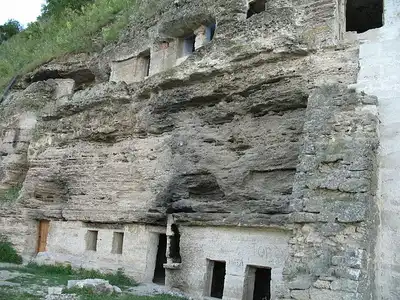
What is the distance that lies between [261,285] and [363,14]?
19.9 feet

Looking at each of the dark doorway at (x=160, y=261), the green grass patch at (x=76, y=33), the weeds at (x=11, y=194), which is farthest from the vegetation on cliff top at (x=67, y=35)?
the dark doorway at (x=160, y=261)

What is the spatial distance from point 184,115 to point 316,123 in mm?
3867

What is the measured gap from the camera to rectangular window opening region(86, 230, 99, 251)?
1146 centimetres

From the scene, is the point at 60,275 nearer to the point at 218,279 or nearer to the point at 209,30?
the point at 218,279

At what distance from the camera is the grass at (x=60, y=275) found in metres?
9.55

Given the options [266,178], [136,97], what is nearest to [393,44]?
[266,178]

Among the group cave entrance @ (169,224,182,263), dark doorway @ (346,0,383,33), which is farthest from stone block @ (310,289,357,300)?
dark doorway @ (346,0,383,33)

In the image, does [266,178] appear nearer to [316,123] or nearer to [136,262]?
[316,123]

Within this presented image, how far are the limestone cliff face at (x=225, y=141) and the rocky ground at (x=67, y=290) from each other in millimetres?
1513

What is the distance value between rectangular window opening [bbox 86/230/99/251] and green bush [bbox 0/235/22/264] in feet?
7.96

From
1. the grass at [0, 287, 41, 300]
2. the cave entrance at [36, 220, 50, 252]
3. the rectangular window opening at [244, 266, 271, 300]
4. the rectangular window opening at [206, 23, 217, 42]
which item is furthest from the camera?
the cave entrance at [36, 220, 50, 252]

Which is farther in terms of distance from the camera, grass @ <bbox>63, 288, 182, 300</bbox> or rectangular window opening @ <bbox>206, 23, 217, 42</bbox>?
rectangular window opening @ <bbox>206, 23, 217, 42</bbox>

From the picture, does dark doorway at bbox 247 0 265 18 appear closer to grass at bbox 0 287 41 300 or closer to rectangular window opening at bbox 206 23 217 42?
rectangular window opening at bbox 206 23 217 42

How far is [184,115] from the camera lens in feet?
32.3
